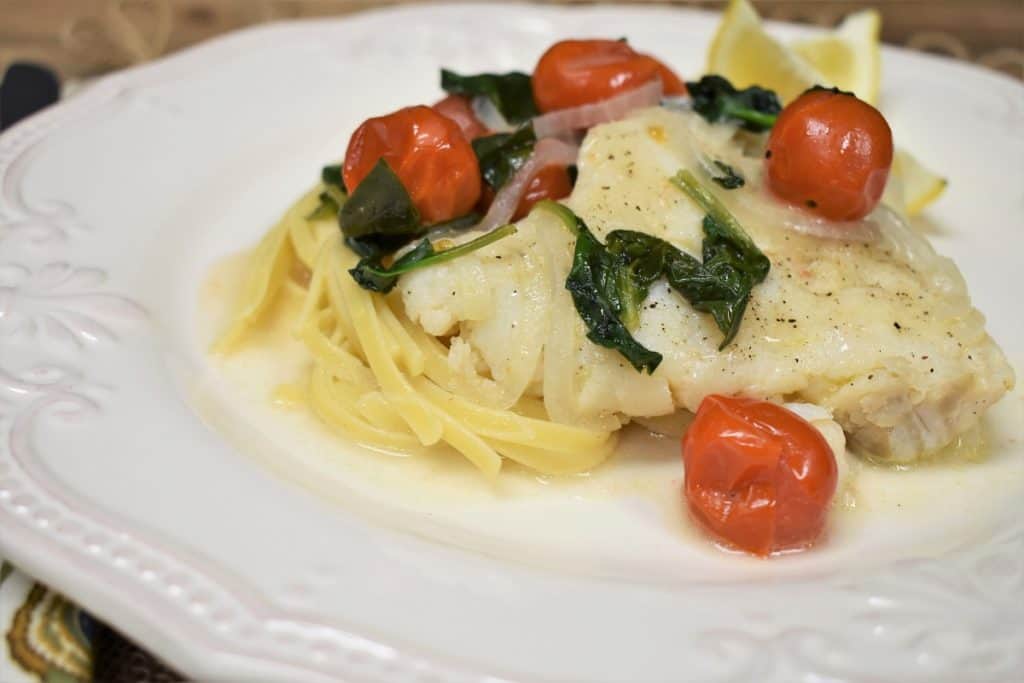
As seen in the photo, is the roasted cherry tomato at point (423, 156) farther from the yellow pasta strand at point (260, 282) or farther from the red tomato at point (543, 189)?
the yellow pasta strand at point (260, 282)

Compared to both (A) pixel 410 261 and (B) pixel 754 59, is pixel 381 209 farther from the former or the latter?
(B) pixel 754 59

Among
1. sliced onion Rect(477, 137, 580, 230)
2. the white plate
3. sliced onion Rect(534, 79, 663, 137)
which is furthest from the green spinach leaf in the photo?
sliced onion Rect(534, 79, 663, 137)

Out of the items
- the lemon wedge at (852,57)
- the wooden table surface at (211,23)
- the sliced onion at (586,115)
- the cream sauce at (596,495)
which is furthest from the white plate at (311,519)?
the wooden table surface at (211,23)

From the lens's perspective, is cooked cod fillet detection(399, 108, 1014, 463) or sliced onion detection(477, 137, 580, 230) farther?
sliced onion detection(477, 137, 580, 230)

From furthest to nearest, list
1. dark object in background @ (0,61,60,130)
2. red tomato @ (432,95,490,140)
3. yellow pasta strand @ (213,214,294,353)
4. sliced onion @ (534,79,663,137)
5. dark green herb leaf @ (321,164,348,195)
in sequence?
1. dark object in background @ (0,61,60,130)
2. dark green herb leaf @ (321,164,348,195)
3. red tomato @ (432,95,490,140)
4. sliced onion @ (534,79,663,137)
5. yellow pasta strand @ (213,214,294,353)

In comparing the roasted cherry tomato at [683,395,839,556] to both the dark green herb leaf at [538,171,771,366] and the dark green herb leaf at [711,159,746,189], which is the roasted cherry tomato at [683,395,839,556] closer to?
the dark green herb leaf at [538,171,771,366]
